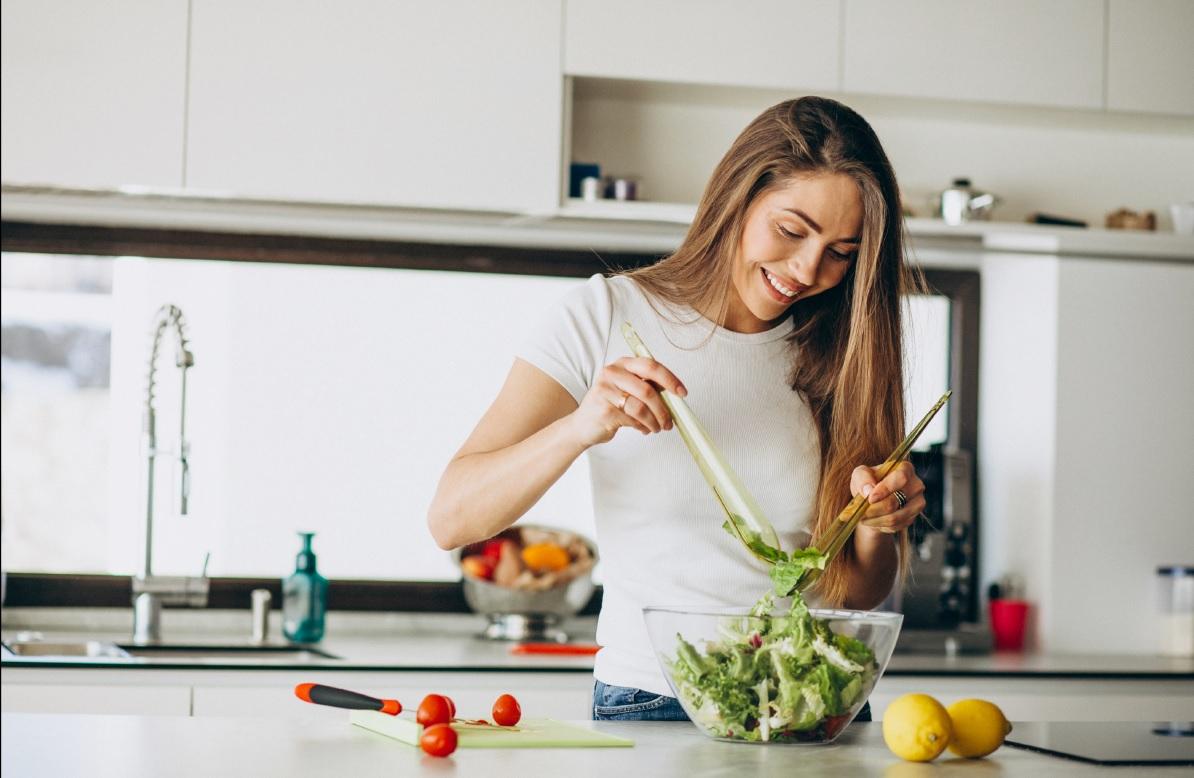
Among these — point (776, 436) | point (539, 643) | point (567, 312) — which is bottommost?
point (539, 643)

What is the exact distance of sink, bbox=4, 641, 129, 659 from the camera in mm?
2691

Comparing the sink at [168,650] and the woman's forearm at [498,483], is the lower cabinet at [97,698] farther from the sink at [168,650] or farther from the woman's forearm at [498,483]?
the woman's forearm at [498,483]

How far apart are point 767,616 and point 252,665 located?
4.75 ft

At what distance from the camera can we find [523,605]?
302 cm

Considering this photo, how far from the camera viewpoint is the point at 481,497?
152 cm

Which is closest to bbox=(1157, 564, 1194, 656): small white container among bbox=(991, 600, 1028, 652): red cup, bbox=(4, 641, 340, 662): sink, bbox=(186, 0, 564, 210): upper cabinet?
bbox=(991, 600, 1028, 652): red cup

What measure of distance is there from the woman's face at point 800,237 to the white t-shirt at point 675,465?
102 millimetres

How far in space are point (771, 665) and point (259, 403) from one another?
2.16 meters

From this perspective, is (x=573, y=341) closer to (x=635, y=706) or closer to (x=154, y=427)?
(x=635, y=706)

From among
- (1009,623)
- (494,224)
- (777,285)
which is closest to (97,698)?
(494,224)

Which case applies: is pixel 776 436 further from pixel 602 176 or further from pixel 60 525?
pixel 60 525

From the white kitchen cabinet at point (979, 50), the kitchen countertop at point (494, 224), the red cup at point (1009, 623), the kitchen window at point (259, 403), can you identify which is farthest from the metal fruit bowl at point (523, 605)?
the white kitchen cabinet at point (979, 50)

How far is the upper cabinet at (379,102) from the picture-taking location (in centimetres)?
278

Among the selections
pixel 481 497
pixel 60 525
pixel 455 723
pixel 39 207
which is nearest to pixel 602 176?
pixel 39 207
